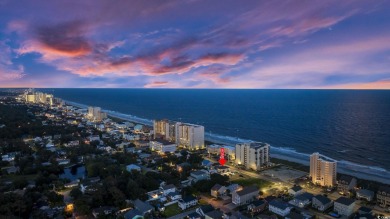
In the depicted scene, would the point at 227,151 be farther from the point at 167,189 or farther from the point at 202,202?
the point at 202,202

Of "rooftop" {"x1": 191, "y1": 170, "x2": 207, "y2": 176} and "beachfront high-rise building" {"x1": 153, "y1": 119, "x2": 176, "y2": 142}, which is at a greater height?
"beachfront high-rise building" {"x1": 153, "y1": 119, "x2": 176, "y2": 142}

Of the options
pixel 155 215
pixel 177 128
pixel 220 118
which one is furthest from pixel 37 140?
pixel 220 118

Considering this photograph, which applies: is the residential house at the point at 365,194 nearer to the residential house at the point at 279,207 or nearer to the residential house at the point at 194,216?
the residential house at the point at 279,207

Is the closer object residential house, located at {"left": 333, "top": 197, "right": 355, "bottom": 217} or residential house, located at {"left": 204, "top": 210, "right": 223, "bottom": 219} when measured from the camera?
residential house, located at {"left": 204, "top": 210, "right": 223, "bottom": 219}

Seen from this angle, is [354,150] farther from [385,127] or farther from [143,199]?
[143,199]

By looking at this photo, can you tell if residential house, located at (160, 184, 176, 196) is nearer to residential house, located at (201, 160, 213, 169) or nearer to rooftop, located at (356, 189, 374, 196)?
residential house, located at (201, 160, 213, 169)

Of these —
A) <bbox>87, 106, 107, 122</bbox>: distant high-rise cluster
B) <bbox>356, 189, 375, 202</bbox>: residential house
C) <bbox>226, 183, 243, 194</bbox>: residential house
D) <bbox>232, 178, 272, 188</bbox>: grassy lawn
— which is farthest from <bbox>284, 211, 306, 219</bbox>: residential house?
<bbox>87, 106, 107, 122</bbox>: distant high-rise cluster

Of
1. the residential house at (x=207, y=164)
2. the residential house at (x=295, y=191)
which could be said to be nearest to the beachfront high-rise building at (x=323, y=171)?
the residential house at (x=295, y=191)
